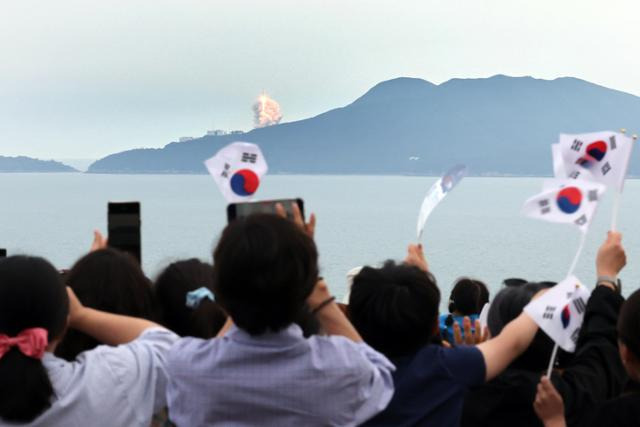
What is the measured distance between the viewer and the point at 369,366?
1.77 m

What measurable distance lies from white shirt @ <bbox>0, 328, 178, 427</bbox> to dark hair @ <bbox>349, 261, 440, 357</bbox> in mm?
431

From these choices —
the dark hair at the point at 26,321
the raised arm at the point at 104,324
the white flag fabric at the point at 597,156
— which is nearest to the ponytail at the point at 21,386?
the dark hair at the point at 26,321

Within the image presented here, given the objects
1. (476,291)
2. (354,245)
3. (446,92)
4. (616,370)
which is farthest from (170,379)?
(446,92)

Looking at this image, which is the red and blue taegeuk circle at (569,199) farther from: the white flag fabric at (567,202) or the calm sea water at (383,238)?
the calm sea water at (383,238)

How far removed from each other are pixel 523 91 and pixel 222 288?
7224 inches

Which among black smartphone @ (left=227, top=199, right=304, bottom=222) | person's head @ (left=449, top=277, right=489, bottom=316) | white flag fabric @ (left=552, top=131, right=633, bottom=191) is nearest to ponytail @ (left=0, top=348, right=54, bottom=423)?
black smartphone @ (left=227, top=199, right=304, bottom=222)

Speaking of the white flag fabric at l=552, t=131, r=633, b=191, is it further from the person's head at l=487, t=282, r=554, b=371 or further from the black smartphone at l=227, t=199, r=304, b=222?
the black smartphone at l=227, t=199, r=304, b=222

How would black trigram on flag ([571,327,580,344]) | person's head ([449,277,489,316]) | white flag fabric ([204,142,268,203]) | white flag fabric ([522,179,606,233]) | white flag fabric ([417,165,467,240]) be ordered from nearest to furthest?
black trigram on flag ([571,327,580,344]) → white flag fabric ([522,179,606,233]) → white flag fabric ([204,142,268,203]) → white flag fabric ([417,165,467,240]) → person's head ([449,277,489,316])

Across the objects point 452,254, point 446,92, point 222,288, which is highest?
point 446,92

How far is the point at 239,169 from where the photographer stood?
8.00 ft

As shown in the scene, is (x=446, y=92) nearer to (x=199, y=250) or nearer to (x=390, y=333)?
(x=199, y=250)

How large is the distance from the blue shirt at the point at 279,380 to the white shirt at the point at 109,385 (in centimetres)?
13

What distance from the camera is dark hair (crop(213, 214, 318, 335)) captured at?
5.53 ft

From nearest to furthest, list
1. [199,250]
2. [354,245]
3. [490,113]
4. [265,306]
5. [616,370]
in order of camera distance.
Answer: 1. [265,306]
2. [616,370]
3. [199,250]
4. [354,245]
5. [490,113]
